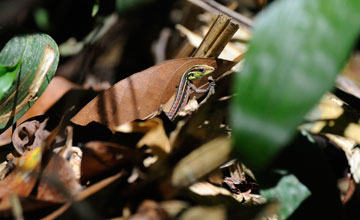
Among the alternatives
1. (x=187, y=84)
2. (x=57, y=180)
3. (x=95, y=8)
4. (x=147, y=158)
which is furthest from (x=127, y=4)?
(x=57, y=180)

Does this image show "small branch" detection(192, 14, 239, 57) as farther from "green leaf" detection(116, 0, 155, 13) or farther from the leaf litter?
"green leaf" detection(116, 0, 155, 13)

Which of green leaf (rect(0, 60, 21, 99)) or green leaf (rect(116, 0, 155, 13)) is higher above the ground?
green leaf (rect(116, 0, 155, 13))

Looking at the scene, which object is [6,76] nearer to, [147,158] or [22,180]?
[22,180]

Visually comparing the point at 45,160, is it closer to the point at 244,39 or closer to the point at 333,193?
the point at 333,193

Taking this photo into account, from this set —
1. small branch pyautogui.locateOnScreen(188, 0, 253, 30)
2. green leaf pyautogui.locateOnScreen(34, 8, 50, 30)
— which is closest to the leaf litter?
small branch pyautogui.locateOnScreen(188, 0, 253, 30)

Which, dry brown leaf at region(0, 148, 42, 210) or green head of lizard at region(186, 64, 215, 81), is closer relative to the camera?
dry brown leaf at region(0, 148, 42, 210)

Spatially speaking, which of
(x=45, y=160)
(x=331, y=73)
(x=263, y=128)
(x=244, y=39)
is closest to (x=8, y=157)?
(x=45, y=160)
